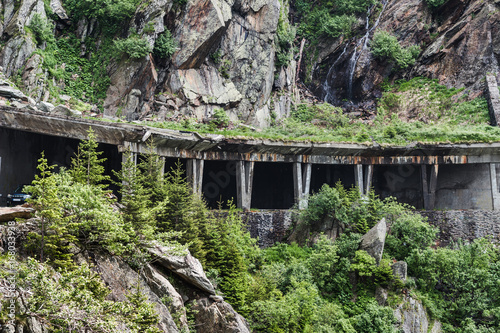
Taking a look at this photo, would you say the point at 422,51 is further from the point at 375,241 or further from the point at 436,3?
the point at 375,241

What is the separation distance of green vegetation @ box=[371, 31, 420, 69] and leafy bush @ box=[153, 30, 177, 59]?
68.9 feet

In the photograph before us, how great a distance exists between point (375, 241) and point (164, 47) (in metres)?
21.7

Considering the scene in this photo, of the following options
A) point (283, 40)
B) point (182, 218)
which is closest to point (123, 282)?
point (182, 218)

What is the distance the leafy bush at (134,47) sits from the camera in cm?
3584

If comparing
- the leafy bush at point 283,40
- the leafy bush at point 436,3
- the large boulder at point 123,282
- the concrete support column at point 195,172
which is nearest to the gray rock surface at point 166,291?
the large boulder at point 123,282

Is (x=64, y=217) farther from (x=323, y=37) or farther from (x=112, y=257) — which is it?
(x=323, y=37)

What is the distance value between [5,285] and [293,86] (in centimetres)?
4054

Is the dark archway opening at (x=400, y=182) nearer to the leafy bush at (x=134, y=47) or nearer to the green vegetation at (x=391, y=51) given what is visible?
the green vegetation at (x=391, y=51)

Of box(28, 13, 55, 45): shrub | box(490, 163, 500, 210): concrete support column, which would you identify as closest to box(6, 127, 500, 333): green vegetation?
box(490, 163, 500, 210): concrete support column

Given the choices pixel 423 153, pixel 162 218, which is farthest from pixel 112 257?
pixel 423 153

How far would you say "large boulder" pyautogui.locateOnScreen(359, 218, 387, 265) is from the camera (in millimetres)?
24953

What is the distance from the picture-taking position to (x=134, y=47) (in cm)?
3581

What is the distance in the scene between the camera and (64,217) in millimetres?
13016

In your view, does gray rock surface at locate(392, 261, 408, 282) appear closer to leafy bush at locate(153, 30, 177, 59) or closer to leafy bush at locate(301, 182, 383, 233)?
leafy bush at locate(301, 182, 383, 233)
